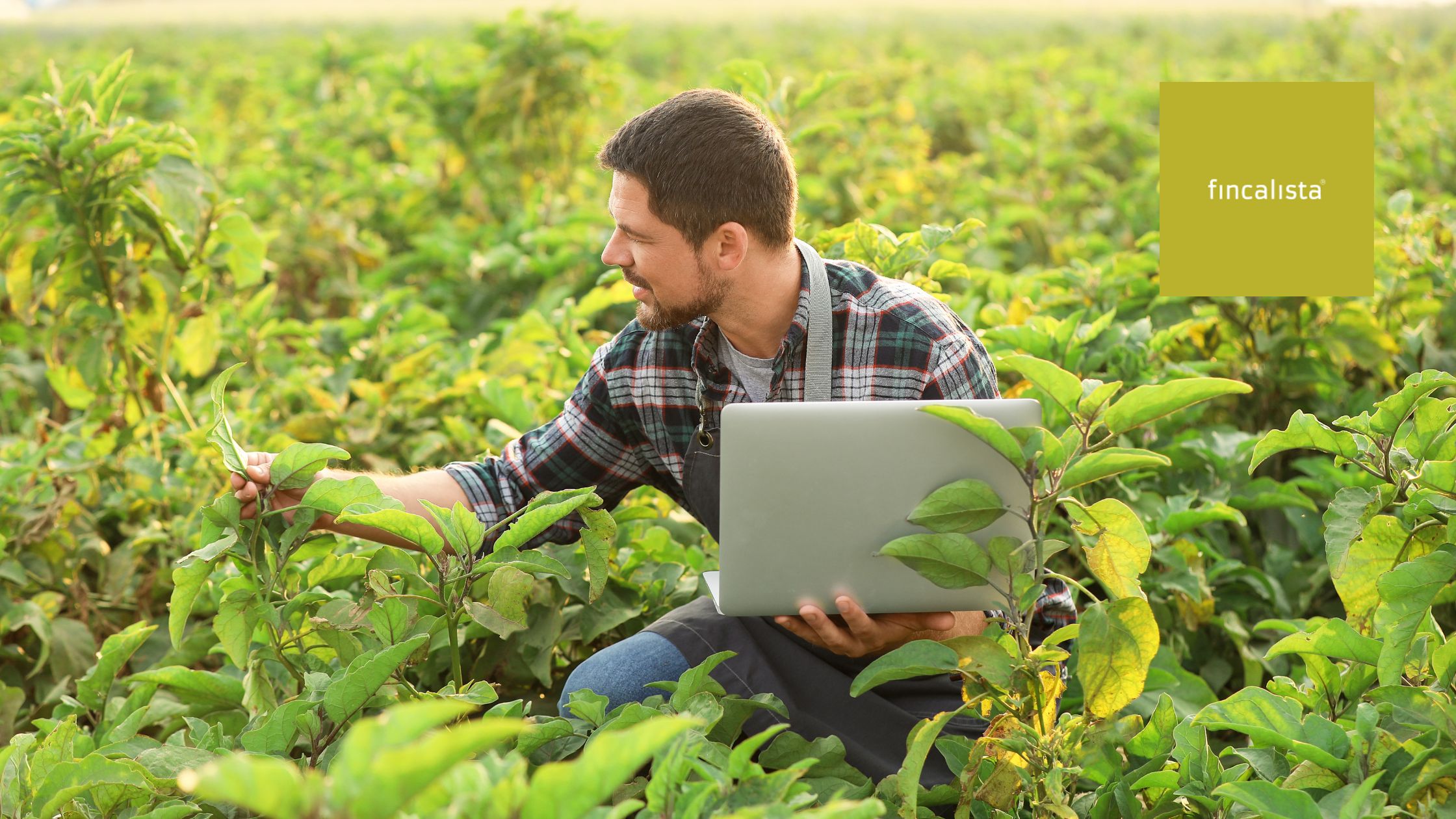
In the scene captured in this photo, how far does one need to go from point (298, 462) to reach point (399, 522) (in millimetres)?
216

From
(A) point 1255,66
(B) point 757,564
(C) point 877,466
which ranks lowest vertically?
(B) point 757,564

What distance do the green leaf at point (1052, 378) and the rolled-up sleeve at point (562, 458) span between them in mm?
885

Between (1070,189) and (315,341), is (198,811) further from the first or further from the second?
(1070,189)

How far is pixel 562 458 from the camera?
84.5 inches

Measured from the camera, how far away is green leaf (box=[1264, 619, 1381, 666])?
5.08ft

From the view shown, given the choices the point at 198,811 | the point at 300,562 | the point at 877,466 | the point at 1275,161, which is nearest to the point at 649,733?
the point at 877,466

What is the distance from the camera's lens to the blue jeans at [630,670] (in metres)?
1.93

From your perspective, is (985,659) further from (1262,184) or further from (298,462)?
(1262,184)

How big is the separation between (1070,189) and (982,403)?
3.81m

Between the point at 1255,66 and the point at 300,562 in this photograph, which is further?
the point at 1255,66

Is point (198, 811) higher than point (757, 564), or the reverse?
point (757, 564)

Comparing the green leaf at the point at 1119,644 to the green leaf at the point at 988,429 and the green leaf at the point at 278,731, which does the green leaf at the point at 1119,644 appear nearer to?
the green leaf at the point at 988,429

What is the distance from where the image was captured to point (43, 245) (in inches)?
104

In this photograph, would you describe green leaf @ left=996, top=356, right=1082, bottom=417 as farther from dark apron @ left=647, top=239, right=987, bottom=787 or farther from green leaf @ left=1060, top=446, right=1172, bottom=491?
dark apron @ left=647, top=239, right=987, bottom=787
